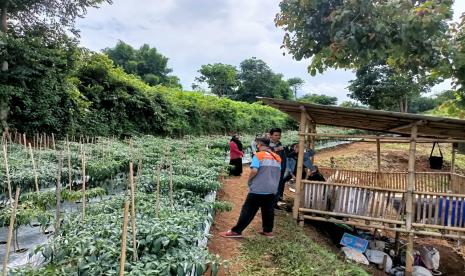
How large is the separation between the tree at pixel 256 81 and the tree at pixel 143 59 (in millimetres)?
9079

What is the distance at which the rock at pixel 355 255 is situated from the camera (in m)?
7.32

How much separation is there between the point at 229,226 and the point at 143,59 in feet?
118

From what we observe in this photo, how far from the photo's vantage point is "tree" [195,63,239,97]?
40469 mm

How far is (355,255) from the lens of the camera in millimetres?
7418

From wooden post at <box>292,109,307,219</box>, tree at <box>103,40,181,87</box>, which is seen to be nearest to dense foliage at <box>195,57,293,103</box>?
tree at <box>103,40,181,87</box>

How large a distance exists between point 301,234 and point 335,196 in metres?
1.29

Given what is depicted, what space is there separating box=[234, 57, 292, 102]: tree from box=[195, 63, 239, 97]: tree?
2.49 meters

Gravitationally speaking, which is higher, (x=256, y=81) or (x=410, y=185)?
(x=256, y=81)

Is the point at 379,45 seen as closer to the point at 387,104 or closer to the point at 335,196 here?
the point at 335,196

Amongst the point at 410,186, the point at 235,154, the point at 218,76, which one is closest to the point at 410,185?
the point at 410,186

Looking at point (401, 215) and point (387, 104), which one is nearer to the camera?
point (401, 215)

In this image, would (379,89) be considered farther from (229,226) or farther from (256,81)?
(229,226)

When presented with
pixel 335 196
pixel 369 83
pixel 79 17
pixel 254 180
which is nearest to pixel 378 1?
pixel 254 180

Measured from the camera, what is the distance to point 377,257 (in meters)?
7.64
